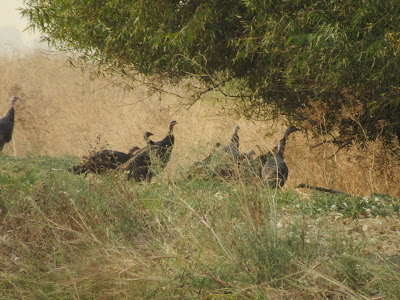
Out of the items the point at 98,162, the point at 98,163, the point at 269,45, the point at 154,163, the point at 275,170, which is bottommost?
the point at 275,170

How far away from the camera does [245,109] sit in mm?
8602

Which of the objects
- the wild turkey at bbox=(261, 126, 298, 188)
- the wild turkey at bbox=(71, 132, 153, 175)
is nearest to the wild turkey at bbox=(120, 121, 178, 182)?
the wild turkey at bbox=(71, 132, 153, 175)

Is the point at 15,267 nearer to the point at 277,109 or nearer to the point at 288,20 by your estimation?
the point at 288,20

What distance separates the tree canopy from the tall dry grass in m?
0.55

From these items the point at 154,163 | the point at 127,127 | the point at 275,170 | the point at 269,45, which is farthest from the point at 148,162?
the point at 127,127

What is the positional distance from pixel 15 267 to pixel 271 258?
6.25ft

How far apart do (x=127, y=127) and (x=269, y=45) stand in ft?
25.0

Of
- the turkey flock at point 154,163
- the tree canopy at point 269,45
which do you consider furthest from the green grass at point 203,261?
the tree canopy at point 269,45

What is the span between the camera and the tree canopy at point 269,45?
5.57 meters

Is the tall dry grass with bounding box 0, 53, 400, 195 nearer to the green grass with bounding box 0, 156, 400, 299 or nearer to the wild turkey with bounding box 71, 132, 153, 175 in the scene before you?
the wild turkey with bounding box 71, 132, 153, 175

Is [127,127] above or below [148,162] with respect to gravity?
below

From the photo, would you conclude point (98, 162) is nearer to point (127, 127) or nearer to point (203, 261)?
point (203, 261)

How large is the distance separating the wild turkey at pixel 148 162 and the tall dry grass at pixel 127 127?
0.20 m

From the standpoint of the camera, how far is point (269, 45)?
6262 millimetres
